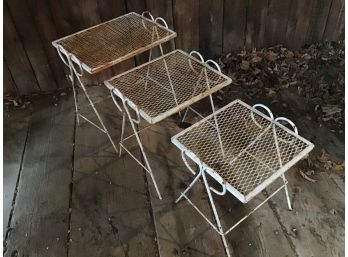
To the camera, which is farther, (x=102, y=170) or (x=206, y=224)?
(x=102, y=170)

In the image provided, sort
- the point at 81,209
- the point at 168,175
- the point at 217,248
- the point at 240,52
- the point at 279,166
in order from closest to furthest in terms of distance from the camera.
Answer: the point at 279,166 → the point at 217,248 → the point at 81,209 → the point at 168,175 → the point at 240,52

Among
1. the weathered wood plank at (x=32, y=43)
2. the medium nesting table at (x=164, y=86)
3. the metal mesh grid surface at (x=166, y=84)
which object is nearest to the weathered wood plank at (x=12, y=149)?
the weathered wood plank at (x=32, y=43)

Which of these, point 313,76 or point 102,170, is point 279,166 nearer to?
point 102,170

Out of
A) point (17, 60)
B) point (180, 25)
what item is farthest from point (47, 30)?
point (180, 25)

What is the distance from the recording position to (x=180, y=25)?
7.50ft

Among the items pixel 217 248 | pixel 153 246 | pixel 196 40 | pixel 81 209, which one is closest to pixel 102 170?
pixel 81 209

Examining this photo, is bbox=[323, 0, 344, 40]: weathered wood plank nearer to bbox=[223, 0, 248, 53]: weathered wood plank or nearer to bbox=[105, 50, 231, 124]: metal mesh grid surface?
bbox=[223, 0, 248, 53]: weathered wood plank

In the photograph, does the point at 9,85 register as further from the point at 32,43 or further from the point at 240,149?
the point at 240,149

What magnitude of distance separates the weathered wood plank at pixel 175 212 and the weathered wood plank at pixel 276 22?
43.6 inches

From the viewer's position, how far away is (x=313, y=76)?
240 cm

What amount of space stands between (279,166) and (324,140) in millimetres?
735

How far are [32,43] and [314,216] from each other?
181cm

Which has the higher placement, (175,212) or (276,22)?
(276,22)

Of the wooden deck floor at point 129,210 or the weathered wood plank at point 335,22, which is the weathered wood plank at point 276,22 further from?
the wooden deck floor at point 129,210
